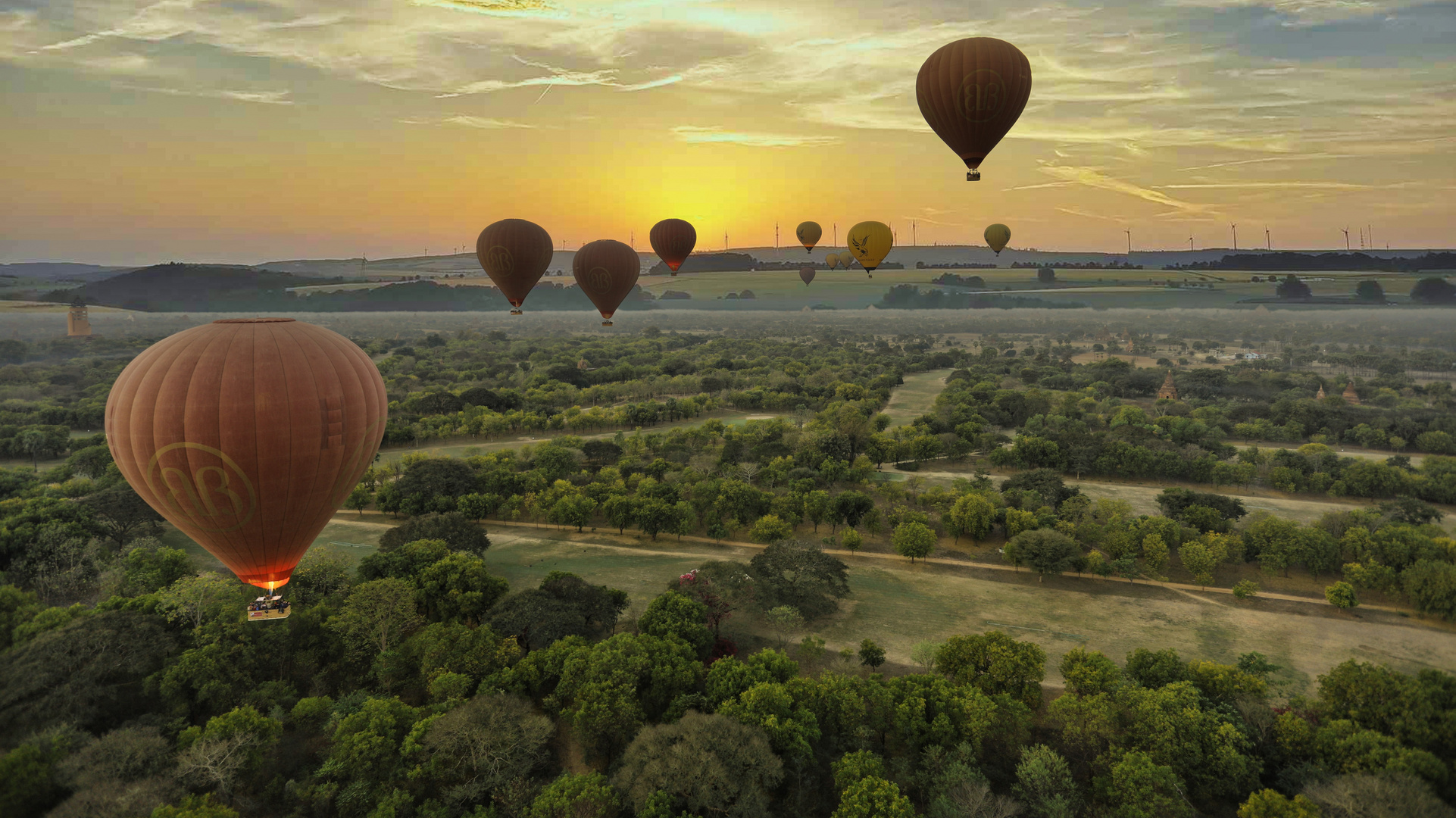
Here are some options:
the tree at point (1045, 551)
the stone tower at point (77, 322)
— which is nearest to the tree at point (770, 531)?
the tree at point (1045, 551)

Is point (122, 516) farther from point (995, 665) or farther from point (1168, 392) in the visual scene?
point (1168, 392)

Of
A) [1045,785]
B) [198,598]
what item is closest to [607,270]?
[198,598]

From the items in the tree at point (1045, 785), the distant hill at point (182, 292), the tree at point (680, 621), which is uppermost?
the distant hill at point (182, 292)

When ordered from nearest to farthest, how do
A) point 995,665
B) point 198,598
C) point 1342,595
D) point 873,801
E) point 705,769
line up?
1. point 873,801
2. point 705,769
3. point 995,665
4. point 198,598
5. point 1342,595

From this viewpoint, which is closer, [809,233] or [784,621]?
[784,621]

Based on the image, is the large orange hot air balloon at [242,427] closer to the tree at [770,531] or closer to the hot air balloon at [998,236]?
the tree at [770,531]

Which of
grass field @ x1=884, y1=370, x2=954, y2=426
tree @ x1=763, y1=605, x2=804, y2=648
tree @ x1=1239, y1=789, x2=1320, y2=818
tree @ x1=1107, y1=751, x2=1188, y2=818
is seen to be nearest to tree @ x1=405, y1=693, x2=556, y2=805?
tree @ x1=763, y1=605, x2=804, y2=648

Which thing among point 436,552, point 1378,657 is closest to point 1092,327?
point 1378,657
